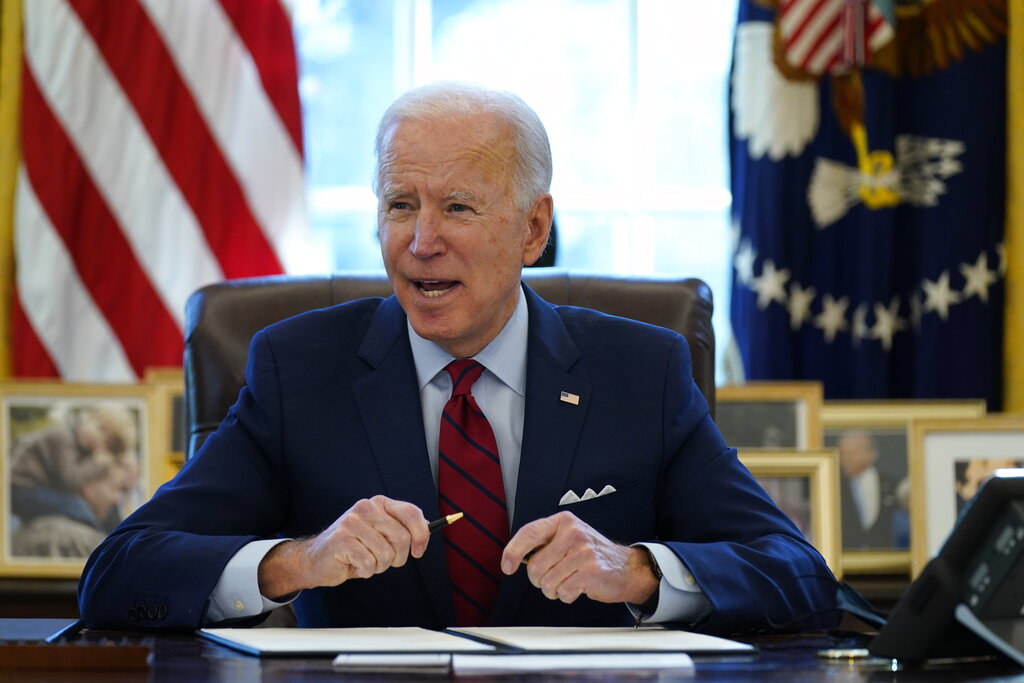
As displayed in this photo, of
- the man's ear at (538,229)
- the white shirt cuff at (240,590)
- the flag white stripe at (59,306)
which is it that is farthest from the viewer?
the flag white stripe at (59,306)

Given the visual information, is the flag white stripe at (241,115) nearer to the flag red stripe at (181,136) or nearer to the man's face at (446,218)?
the flag red stripe at (181,136)

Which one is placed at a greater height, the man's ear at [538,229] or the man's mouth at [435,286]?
the man's ear at [538,229]

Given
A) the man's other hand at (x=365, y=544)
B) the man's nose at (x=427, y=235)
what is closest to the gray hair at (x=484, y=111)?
the man's nose at (x=427, y=235)

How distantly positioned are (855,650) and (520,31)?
2.58m

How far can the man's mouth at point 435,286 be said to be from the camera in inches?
75.4

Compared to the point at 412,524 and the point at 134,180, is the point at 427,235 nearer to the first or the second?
the point at 412,524

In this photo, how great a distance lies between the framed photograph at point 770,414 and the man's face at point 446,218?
4.53 ft

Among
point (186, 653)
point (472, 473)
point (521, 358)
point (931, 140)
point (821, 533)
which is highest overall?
point (931, 140)

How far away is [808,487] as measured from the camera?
3014 millimetres

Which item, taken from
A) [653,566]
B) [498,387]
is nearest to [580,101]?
[498,387]

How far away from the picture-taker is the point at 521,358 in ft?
6.67

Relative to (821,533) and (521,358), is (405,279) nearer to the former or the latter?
(521,358)

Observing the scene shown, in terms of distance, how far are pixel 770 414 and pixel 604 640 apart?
6.16 feet

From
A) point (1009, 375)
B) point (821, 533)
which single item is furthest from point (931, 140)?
point (821, 533)
